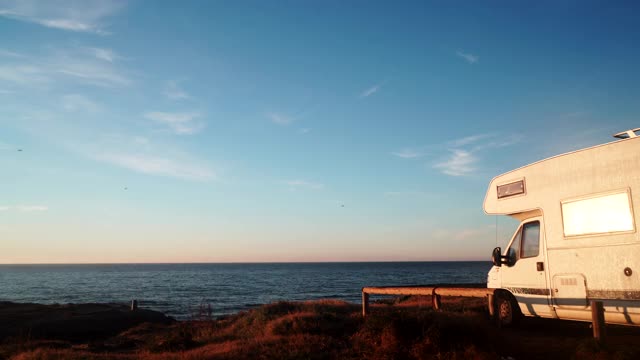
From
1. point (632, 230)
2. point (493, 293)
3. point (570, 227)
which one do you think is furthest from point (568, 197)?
point (493, 293)

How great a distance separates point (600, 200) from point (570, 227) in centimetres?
87

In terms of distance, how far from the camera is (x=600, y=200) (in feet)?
29.7

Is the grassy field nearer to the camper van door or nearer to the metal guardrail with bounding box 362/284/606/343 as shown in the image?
the metal guardrail with bounding box 362/284/606/343

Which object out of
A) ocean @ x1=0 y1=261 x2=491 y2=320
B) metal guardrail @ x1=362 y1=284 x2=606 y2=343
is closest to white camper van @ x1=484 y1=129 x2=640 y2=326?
metal guardrail @ x1=362 y1=284 x2=606 y2=343

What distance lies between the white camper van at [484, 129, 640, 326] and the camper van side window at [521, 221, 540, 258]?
0.07 ft

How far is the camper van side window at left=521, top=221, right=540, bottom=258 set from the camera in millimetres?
10562

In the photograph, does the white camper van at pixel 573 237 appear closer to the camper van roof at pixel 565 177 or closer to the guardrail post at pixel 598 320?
the camper van roof at pixel 565 177

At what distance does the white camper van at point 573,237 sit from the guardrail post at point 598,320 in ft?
1.97

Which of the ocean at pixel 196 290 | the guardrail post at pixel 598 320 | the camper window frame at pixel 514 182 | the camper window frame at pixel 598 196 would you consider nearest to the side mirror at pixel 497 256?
the camper window frame at pixel 514 182

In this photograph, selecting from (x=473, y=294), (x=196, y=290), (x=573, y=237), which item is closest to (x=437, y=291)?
(x=473, y=294)

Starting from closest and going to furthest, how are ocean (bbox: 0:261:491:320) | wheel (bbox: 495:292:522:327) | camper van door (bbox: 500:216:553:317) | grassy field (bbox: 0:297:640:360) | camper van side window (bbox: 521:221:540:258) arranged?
grassy field (bbox: 0:297:640:360), camper van door (bbox: 500:216:553:317), camper van side window (bbox: 521:221:540:258), wheel (bbox: 495:292:522:327), ocean (bbox: 0:261:491:320)

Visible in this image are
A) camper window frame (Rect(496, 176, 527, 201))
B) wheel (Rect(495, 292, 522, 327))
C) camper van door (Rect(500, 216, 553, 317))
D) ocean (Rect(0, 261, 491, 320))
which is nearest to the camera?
camper van door (Rect(500, 216, 553, 317))

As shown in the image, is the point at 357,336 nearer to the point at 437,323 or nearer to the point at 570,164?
the point at 437,323

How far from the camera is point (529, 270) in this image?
10.6 m
